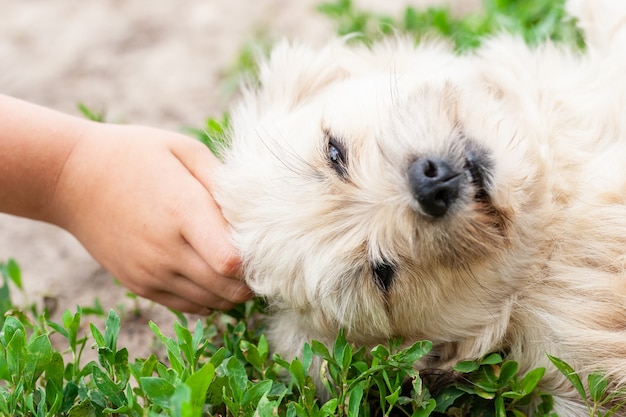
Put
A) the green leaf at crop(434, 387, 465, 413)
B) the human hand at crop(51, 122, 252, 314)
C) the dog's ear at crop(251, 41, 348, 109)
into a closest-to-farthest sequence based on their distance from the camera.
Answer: the green leaf at crop(434, 387, 465, 413) < the human hand at crop(51, 122, 252, 314) < the dog's ear at crop(251, 41, 348, 109)

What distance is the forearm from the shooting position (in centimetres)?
254

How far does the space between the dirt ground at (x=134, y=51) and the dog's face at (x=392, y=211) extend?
1.64 metres

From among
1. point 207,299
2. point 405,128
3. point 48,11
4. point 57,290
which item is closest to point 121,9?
point 48,11

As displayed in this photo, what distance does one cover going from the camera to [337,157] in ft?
7.31

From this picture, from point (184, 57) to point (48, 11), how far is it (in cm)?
116

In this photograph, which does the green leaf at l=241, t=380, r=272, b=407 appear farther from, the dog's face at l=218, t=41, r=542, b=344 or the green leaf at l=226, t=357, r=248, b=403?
the dog's face at l=218, t=41, r=542, b=344

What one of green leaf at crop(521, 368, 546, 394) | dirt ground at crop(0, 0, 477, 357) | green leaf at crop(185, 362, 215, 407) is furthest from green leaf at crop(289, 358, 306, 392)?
dirt ground at crop(0, 0, 477, 357)

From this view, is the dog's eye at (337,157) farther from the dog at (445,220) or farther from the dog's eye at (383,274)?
the dog's eye at (383,274)

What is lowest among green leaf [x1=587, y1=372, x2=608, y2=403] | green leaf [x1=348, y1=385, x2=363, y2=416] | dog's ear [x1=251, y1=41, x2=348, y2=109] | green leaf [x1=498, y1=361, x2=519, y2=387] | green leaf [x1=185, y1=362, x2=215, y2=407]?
green leaf [x1=348, y1=385, x2=363, y2=416]

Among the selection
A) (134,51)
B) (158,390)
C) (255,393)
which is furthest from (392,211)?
(134,51)

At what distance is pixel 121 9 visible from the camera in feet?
15.5

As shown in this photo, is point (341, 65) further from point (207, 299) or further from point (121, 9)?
point (121, 9)

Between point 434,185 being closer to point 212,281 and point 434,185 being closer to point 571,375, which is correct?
point 571,375

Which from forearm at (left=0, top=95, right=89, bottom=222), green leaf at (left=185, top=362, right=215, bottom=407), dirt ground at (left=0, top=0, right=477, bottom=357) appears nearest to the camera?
green leaf at (left=185, top=362, right=215, bottom=407)
